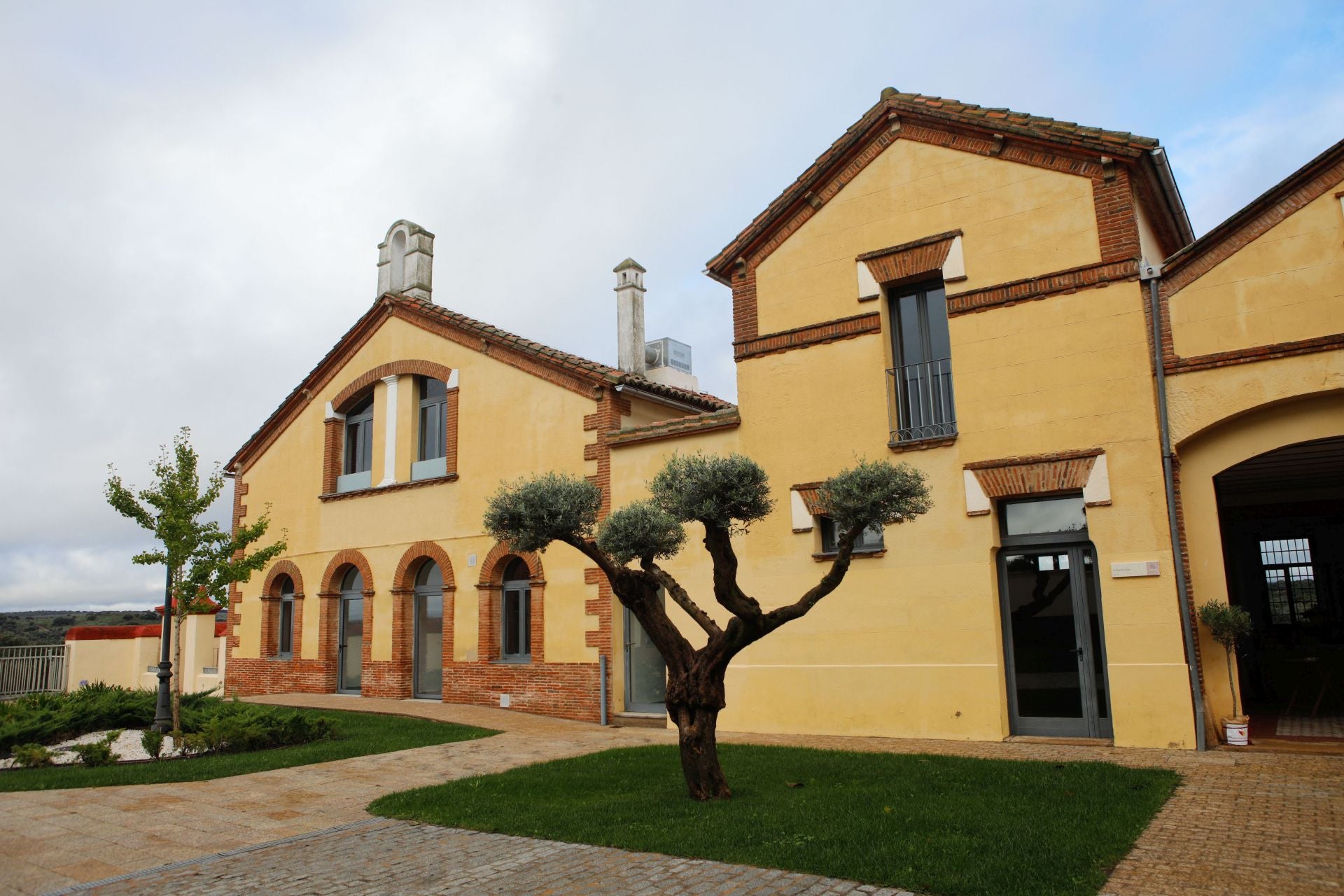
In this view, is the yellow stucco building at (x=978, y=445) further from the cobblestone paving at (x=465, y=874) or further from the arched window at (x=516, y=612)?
the cobblestone paving at (x=465, y=874)

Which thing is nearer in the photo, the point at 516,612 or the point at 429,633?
the point at 516,612

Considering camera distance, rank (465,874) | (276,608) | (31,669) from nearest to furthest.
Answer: (465,874) → (276,608) → (31,669)

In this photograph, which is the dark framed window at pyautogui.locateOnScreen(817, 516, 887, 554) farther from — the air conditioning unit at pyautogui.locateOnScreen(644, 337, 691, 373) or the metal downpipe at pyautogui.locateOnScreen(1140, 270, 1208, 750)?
the air conditioning unit at pyautogui.locateOnScreen(644, 337, 691, 373)

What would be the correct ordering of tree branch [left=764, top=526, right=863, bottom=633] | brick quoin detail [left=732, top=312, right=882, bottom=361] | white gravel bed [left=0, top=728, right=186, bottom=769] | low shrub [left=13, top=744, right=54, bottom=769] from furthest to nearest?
brick quoin detail [left=732, top=312, right=882, bottom=361] < white gravel bed [left=0, top=728, right=186, bottom=769] < low shrub [left=13, top=744, right=54, bottom=769] < tree branch [left=764, top=526, right=863, bottom=633]

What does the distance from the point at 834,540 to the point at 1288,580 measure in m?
9.47

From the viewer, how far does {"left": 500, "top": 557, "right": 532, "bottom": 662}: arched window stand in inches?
615

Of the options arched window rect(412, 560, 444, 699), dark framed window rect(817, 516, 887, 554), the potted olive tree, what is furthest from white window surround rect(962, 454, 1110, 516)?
arched window rect(412, 560, 444, 699)

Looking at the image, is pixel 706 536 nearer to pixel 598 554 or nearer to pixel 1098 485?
pixel 598 554

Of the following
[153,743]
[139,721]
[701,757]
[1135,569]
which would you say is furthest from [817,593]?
[139,721]

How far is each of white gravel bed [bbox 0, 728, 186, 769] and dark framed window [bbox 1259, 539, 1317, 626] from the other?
17.3 metres

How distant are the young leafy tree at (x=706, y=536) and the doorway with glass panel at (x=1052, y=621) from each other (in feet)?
12.4

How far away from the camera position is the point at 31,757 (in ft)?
34.6

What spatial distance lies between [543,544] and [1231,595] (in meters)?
13.3

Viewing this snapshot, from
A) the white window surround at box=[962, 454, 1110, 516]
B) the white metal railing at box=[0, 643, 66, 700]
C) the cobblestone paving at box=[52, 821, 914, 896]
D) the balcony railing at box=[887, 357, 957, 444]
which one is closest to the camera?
the cobblestone paving at box=[52, 821, 914, 896]
